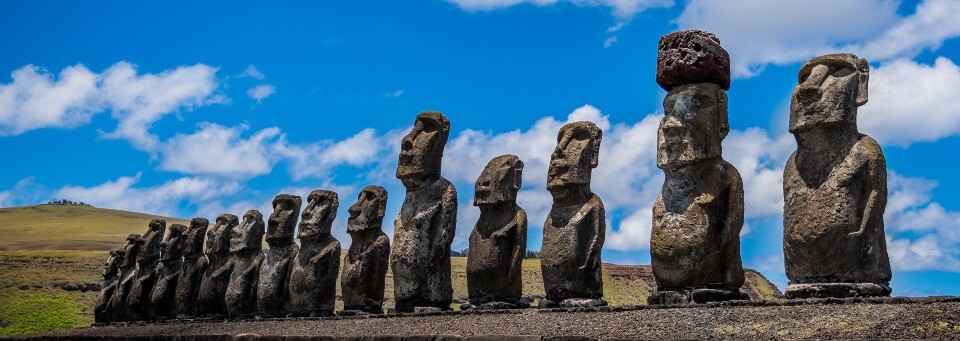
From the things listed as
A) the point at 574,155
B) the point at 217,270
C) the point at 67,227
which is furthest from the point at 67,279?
the point at 67,227

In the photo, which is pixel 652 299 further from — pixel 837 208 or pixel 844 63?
pixel 844 63

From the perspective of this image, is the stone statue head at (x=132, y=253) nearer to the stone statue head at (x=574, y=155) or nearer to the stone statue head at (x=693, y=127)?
the stone statue head at (x=574, y=155)

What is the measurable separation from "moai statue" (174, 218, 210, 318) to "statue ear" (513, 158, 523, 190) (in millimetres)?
10422

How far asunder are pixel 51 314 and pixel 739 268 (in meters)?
28.8

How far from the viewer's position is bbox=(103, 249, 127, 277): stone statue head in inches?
1125

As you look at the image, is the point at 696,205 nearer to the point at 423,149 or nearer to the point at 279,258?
the point at 423,149

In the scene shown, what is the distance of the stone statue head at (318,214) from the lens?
67.2 feet

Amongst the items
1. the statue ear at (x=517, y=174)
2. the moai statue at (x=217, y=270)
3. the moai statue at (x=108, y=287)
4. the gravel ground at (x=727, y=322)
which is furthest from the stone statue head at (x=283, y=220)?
the moai statue at (x=108, y=287)

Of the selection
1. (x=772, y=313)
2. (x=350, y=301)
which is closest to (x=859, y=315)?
(x=772, y=313)

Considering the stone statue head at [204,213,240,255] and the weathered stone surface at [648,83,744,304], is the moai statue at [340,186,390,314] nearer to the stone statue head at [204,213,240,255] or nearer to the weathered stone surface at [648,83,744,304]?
the stone statue head at [204,213,240,255]

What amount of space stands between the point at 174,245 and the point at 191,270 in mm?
1388

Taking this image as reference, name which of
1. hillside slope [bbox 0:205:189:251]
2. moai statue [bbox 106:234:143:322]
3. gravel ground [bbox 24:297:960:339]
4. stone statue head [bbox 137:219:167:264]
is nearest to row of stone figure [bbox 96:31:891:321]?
gravel ground [bbox 24:297:960:339]

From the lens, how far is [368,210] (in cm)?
1948

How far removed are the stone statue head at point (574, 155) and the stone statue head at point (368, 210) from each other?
4.74 m
